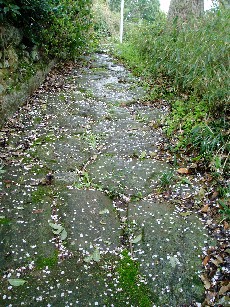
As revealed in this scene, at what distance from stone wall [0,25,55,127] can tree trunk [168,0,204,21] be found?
122 inches

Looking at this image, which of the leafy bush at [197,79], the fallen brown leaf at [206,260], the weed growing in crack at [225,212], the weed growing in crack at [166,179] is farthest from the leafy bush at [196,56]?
the fallen brown leaf at [206,260]

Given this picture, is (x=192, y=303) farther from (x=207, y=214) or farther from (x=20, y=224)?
(x=20, y=224)

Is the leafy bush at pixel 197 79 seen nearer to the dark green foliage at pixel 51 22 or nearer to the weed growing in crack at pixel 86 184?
the weed growing in crack at pixel 86 184

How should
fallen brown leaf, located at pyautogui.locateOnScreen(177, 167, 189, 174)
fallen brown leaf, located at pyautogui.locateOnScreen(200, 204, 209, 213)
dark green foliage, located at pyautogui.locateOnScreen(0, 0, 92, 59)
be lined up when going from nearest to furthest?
1. fallen brown leaf, located at pyautogui.locateOnScreen(200, 204, 209, 213)
2. fallen brown leaf, located at pyautogui.locateOnScreen(177, 167, 189, 174)
3. dark green foliage, located at pyautogui.locateOnScreen(0, 0, 92, 59)

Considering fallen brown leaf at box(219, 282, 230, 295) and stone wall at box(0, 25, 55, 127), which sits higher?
stone wall at box(0, 25, 55, 127)

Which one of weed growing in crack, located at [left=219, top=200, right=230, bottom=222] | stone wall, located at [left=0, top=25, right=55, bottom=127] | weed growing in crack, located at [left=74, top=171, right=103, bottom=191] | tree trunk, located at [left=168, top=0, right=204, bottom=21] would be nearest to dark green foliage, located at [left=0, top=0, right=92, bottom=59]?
stone wall, located at [left=0, top=25, right=55, bottom=127]

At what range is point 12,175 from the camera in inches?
113

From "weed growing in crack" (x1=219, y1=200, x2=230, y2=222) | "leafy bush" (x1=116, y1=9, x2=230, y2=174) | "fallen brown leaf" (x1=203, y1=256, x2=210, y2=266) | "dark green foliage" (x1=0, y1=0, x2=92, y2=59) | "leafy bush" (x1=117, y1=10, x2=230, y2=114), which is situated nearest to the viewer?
"fallen brown leaf" (x1=203, y1=256, x2=210, y2=266)

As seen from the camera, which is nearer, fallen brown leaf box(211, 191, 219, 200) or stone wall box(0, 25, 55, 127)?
fallen brown leaf box(211, 191, 219, 200)

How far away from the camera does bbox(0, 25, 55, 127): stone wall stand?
3.72 metres

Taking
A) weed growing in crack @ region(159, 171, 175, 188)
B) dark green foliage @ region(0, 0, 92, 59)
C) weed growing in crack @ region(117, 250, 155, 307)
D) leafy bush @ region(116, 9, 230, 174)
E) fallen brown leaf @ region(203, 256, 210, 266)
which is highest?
dark green foliage @ region(0, 0, 92, 59)

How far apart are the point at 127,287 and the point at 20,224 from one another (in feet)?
3.14

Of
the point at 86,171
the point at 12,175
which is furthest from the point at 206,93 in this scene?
the point at 12,175

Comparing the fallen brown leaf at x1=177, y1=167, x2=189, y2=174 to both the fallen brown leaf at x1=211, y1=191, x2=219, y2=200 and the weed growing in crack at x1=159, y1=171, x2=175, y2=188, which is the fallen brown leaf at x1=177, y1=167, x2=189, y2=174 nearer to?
the weed growing in crack at x1=159, y1=171, x2=175, y2=188
